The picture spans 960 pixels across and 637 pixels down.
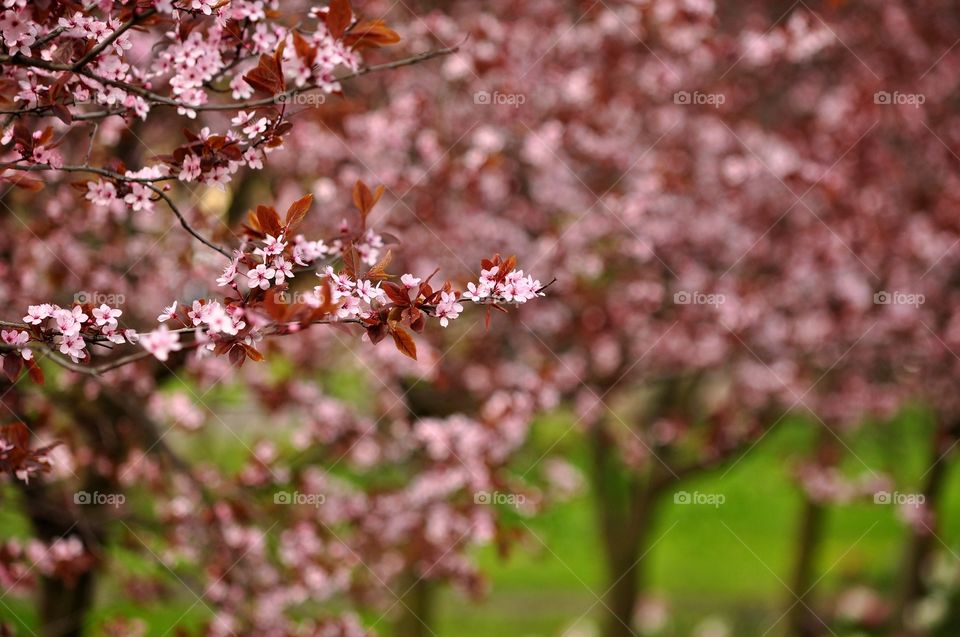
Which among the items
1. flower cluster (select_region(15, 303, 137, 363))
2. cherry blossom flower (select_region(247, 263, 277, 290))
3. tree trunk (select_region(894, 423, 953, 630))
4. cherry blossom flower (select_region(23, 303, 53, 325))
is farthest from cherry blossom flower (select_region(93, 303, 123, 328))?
tree trunk (select_region(894, 423, 953, 630))

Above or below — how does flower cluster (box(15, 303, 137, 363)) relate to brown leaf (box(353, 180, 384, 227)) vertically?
below

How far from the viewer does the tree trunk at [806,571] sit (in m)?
9.72

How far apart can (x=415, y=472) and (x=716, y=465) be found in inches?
125

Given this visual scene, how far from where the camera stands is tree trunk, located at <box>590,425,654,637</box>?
8344 mm

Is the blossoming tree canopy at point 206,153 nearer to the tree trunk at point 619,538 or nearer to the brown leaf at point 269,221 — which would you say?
the brown leaf at point 269,221

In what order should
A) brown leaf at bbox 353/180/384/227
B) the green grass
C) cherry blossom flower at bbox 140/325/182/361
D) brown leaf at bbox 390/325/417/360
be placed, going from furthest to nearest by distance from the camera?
the green grass < brown leaf at bbox 353/180/384/227 < brown leaf at bbox 390/325/417/360 < cherry blossom flower at bbox 140/325/182/361

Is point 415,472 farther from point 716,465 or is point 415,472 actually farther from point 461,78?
point 716,465

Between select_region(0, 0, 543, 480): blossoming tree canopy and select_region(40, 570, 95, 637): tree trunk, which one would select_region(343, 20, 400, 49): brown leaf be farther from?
select_region(40, 570, 95, 637): tree trunk

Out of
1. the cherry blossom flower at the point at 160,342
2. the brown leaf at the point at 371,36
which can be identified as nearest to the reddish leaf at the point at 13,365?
the cherry blossom flower at the point at 160,342

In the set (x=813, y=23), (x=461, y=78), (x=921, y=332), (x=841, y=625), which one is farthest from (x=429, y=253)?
(x=841, y=625)

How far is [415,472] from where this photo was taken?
212 inches

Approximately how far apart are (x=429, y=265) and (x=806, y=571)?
256 inches

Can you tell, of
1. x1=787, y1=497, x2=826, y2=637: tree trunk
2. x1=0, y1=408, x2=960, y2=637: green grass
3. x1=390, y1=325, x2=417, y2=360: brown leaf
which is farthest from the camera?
→ x1=0, y1=408, x2=960, y2=637: green grass

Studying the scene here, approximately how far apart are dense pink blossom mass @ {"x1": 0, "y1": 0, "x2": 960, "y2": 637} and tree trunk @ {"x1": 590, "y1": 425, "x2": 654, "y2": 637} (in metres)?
0.04
